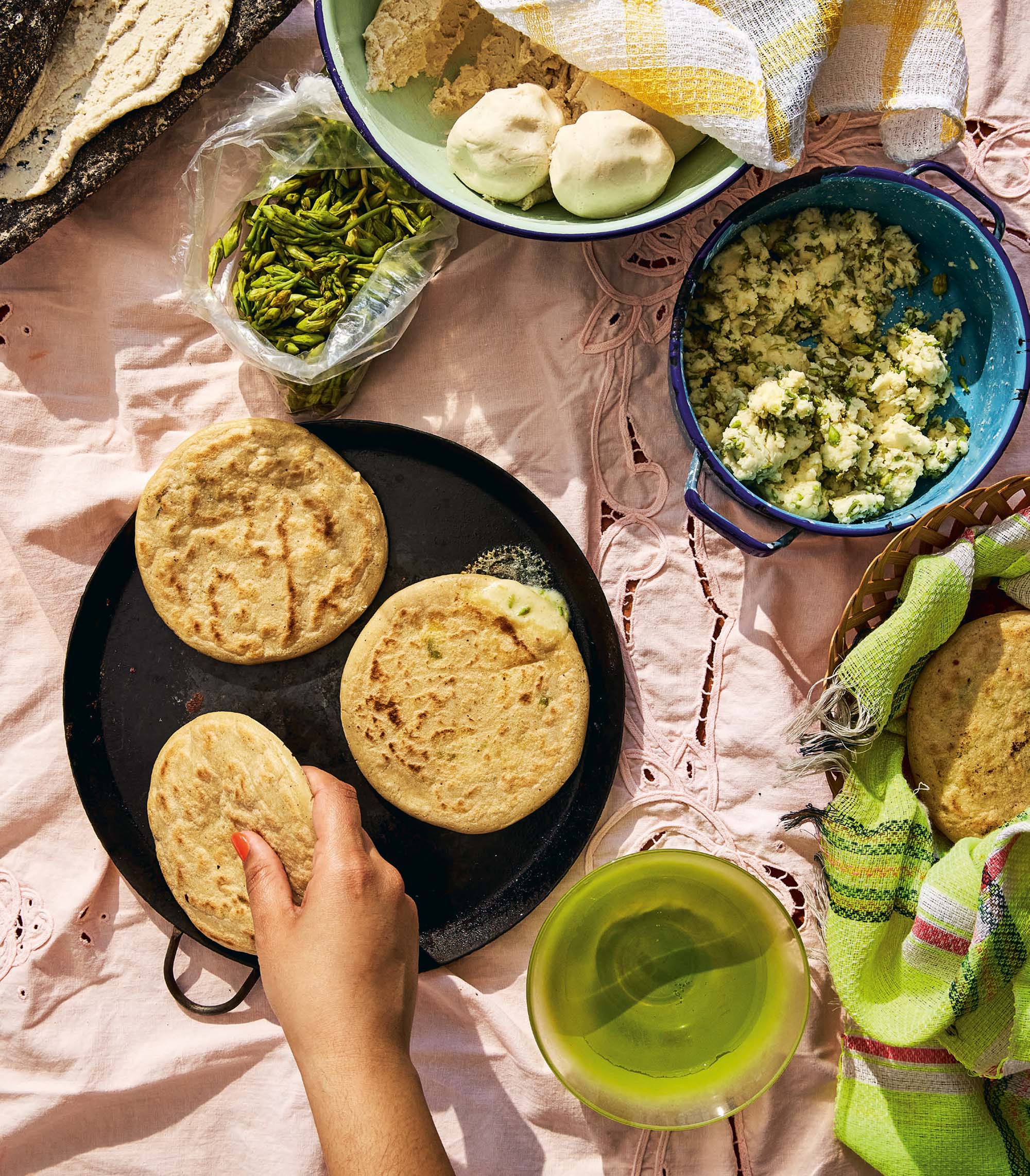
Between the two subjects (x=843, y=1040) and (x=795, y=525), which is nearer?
(x=795, y=525)

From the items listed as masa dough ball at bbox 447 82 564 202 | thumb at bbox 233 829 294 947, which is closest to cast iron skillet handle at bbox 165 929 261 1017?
thumb at bbox 233 829 294 947

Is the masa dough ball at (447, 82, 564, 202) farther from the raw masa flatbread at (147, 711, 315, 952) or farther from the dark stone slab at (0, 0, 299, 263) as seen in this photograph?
the raw masa flatbread at (147, 711, 315, 952)

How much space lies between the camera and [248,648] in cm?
192

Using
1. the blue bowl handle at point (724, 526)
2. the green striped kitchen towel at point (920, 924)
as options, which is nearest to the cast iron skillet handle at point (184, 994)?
the green striped kitchen towel at point (920, 924)

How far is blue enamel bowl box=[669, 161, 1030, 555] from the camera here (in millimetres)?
1707

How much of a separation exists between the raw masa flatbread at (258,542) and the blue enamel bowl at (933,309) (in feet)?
2.38

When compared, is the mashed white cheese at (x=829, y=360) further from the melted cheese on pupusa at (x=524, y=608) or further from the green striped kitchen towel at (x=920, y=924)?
the melted cheese on pupusa at (x=524, y=608)

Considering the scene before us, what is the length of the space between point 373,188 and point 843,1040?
6.67 ft

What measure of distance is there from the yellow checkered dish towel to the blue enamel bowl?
0.12 metres

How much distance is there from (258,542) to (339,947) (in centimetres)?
85

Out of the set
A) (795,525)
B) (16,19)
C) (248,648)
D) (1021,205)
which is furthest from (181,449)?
(1021,205)

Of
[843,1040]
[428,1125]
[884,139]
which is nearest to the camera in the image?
[428,1125]

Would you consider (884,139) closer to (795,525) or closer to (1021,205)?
(1021,205)

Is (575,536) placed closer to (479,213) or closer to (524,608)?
(524,608)
